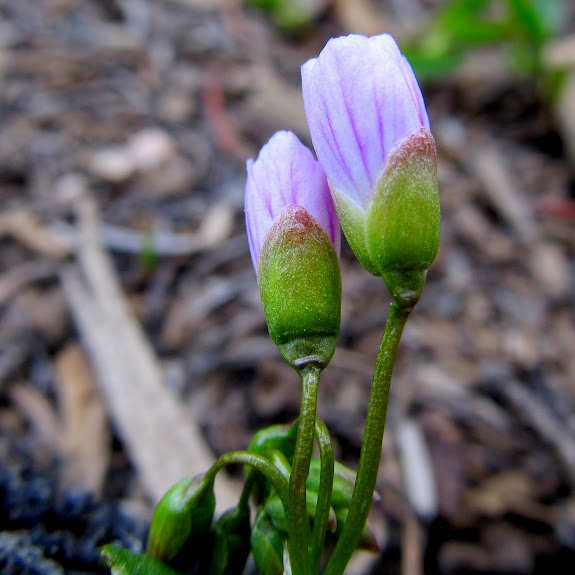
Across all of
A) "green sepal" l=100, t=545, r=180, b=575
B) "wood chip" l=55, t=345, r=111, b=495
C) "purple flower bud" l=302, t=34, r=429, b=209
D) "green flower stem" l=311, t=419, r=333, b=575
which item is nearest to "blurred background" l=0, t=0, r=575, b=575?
"wood chip" l=55, t=345, r=111, b=495

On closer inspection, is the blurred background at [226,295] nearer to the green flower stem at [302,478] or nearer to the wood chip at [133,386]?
the wood chip at [133,386]

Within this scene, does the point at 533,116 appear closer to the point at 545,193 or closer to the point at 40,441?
the point at 545,193

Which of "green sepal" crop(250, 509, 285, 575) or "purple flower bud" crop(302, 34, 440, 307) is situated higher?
"purple flower bud" crop(302, 34, 440, 307)

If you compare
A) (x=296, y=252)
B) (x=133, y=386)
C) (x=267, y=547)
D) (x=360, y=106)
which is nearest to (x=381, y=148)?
(x=360, y=106)

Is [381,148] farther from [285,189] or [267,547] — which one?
[267,547]

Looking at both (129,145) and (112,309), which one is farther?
(129,145)

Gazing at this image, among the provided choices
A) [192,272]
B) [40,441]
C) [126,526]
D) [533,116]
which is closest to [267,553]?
[126,526]

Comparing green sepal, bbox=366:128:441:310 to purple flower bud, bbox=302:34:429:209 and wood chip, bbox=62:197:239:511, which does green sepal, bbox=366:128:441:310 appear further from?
wood chip, bbox=62:197:239:511
